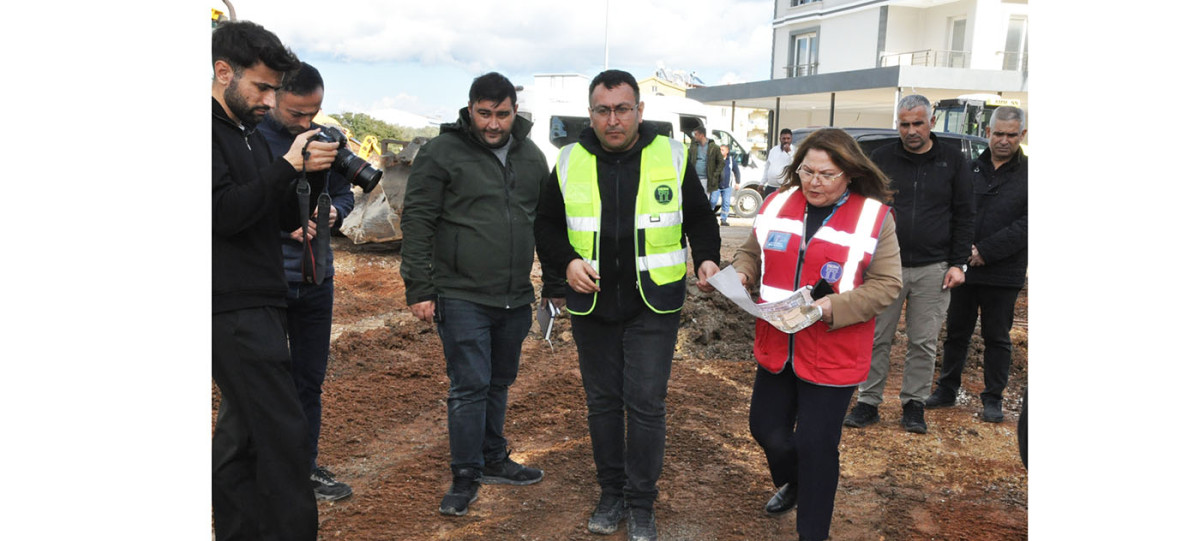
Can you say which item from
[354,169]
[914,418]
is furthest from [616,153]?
[914,418]

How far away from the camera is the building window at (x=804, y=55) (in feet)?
114

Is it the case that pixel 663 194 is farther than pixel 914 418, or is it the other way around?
pixel 914 418

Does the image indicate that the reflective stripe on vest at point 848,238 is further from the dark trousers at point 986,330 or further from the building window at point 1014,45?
the building window at point 1014,45

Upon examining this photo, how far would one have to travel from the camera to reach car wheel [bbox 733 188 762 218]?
18391 millimetres

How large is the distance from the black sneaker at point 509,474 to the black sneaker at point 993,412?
10.0 feet

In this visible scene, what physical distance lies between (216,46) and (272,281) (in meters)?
0.73

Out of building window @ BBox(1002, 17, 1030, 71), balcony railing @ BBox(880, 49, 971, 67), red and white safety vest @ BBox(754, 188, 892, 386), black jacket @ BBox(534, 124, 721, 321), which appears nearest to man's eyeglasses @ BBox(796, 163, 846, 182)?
red and white safety vest @ BBox(754, 188, 892, 386)

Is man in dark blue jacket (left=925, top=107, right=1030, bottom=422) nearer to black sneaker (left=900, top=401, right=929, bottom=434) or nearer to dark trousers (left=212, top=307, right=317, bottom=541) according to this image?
black sneaker (left=900, top=401, right=929, bottom=434)

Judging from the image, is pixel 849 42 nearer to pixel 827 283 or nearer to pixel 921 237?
pixel 921 237

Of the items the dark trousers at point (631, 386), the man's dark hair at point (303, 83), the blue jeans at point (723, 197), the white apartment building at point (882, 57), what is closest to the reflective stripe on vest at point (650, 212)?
the dark trousers at point (631, 386)

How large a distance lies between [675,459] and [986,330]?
7.94ft

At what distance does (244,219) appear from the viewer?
2.47 metres

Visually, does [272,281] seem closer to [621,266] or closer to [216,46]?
[216,46]

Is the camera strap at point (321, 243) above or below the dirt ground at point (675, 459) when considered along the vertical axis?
above
